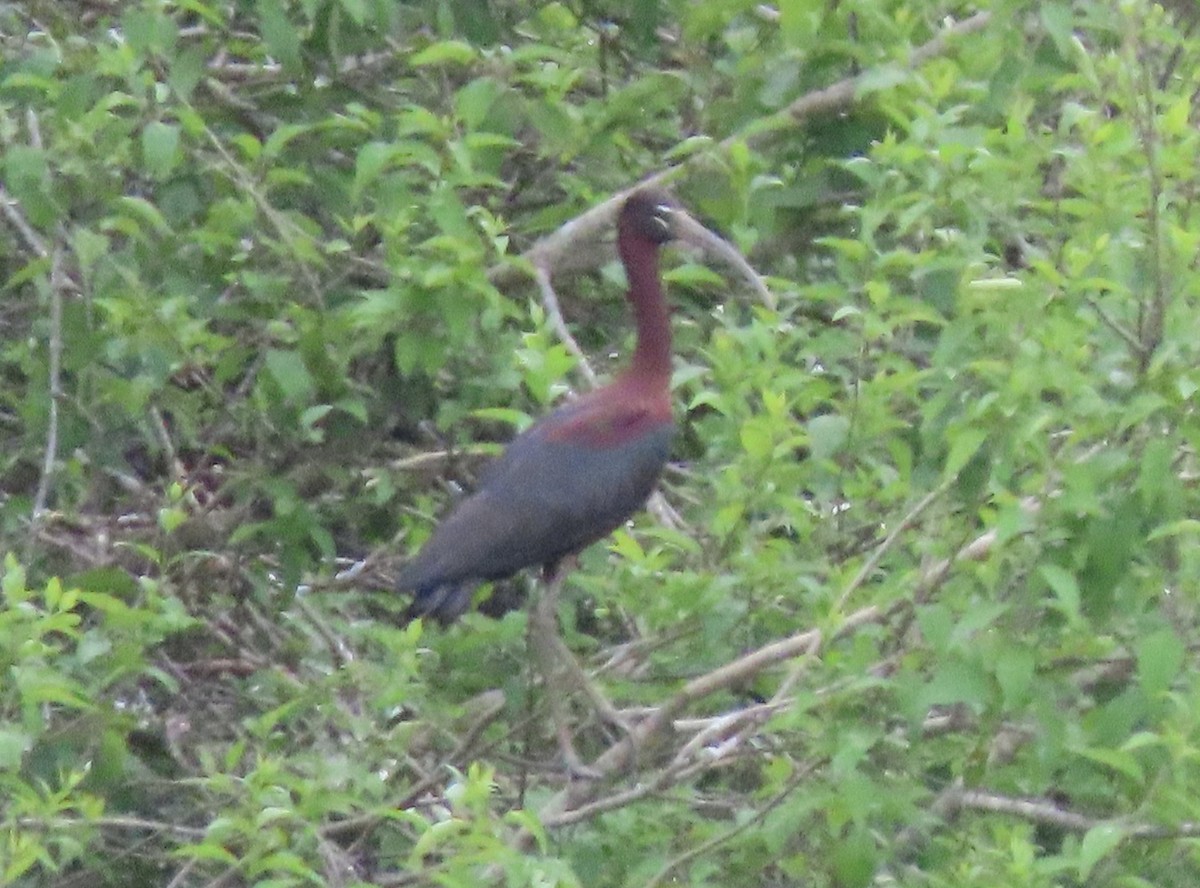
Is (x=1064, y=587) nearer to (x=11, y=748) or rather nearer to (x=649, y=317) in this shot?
(x=11, y=748)

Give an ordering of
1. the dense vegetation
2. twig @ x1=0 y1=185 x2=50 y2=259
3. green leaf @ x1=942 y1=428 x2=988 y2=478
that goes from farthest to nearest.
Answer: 1. twig @ x1=0 y1=185 x2=50 y2=259
2. the dense vegetation
3. green leaf @ x1=942 y1=428 x2=988 y2=478

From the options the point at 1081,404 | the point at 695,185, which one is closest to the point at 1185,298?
the point at 1081,404

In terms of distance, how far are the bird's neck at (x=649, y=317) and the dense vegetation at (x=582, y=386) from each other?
0.43 ft

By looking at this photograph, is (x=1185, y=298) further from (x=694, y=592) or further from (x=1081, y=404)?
(x=694, y=592)

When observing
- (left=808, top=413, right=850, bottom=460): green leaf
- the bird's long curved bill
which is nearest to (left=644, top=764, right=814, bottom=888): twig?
(left=808, top=413, right=850, bottom=460): green leaf

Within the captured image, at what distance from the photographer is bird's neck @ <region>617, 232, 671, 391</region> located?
17.7 feet

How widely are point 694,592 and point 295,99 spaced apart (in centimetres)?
184

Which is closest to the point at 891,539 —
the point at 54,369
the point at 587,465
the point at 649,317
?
the point at 587,465

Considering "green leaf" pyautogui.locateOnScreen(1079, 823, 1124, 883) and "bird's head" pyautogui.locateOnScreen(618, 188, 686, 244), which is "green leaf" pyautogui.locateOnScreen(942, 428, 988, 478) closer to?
"green leaf" pyautogui.locateOnScreen(1079, 823, 1124, 883)

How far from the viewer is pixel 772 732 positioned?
3.94 m

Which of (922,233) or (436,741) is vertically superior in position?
Answer: (922,233)

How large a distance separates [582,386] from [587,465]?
287 mm

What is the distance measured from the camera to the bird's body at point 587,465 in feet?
17.1

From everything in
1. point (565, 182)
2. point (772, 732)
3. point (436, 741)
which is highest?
point (565, 182)
